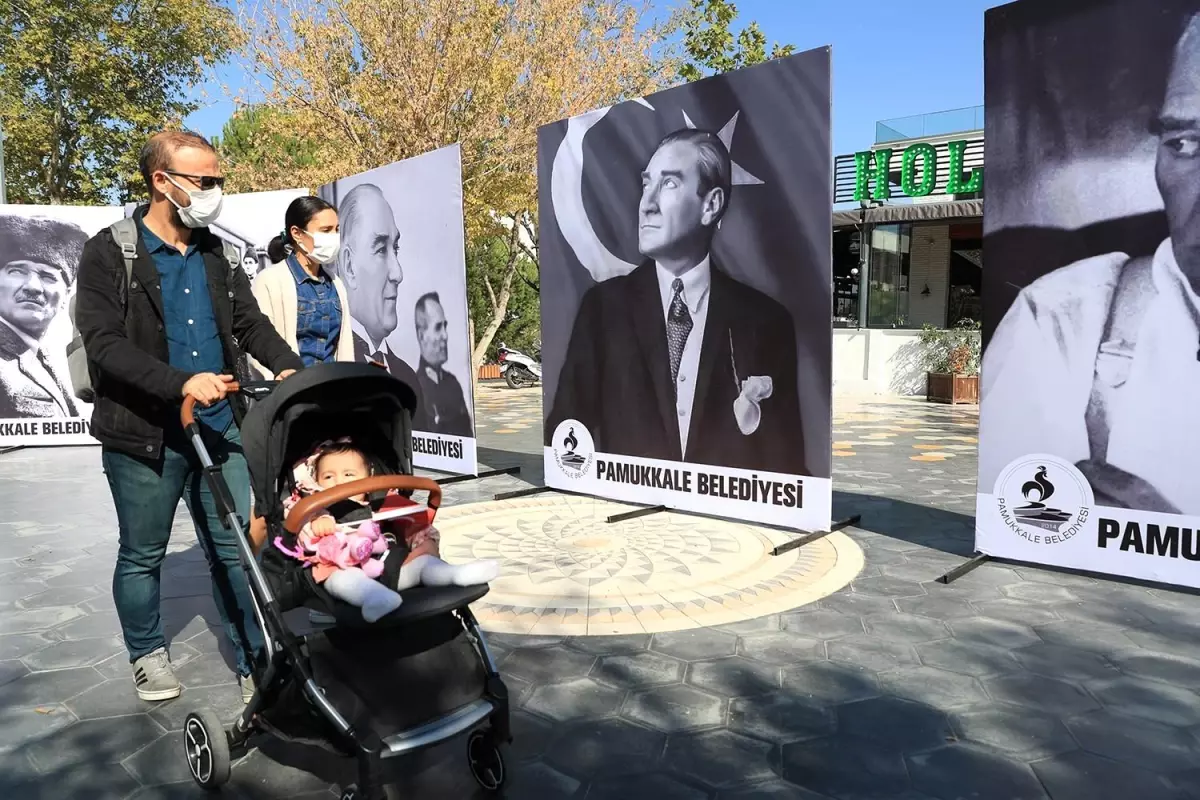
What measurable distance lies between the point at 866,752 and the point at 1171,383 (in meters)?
2.80

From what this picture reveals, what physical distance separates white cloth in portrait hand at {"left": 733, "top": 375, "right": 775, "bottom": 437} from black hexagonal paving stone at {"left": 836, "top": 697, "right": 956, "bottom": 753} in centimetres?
257

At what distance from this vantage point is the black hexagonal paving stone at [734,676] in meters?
3.33

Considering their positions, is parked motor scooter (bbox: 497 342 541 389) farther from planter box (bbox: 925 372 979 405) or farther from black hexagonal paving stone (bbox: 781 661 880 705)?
black hexagonal paving stone (bbox: 781 661 880 705)

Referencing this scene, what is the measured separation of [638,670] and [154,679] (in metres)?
1.98

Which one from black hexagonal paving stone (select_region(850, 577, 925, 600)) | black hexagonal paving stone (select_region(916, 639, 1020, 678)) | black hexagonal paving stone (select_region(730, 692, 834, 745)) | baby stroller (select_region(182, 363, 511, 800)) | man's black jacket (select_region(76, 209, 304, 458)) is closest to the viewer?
baby stroller (select_region(182, 363, 511, 800))

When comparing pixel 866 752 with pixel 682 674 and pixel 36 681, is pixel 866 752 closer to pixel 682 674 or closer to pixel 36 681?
pixel 682 674

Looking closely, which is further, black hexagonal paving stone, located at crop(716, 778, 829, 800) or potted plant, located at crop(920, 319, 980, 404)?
potted plant, located at crop(920, 319, 980, 404)

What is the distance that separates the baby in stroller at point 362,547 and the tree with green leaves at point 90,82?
16981 mm

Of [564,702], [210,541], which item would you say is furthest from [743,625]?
[210,541]

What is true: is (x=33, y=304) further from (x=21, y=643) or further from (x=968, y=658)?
(x=968, y=658)

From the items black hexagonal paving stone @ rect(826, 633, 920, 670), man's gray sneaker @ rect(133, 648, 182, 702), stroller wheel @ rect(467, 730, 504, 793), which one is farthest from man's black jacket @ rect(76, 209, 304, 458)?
black hexagonal paving stone @ rect(826, 633, 920, 670)

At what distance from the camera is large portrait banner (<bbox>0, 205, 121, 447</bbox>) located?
977 centimetres

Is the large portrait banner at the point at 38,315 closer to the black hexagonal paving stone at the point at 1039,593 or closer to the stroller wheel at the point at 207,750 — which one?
the stroller wheel at the point at 207,750

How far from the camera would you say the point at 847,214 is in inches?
774
